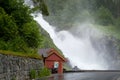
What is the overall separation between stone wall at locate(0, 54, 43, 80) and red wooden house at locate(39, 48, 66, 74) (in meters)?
19.8

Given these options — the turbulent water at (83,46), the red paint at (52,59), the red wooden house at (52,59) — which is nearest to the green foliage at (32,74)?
the red wooden house at (52,59)

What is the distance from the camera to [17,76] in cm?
2866

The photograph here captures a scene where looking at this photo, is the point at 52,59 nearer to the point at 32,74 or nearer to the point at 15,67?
the point at 32,74

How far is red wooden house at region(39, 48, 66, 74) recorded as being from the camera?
181 ft

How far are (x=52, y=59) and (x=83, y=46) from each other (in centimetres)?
4742

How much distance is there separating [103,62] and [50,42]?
1030 inches

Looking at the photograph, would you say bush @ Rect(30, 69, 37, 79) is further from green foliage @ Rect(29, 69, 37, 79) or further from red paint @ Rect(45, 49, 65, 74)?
red paint @ Rect(45, 49, 65, 74)

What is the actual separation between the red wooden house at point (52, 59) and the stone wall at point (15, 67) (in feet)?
65.1

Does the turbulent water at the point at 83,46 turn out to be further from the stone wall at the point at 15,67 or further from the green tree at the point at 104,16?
the stone wall at the point at 15,67

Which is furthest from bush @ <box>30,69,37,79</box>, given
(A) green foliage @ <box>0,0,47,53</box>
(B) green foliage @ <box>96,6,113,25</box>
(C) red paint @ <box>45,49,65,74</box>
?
(B) green foliage @ <box>96,6,113,25</box>

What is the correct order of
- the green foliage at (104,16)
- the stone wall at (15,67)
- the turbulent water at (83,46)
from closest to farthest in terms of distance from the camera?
the stone wall at (15,67), the turbulent water at (83,46), the green foliage at (104,16)

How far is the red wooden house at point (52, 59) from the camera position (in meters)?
55.2

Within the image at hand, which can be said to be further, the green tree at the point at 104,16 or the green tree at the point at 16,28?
the green tree at the point at 104,16

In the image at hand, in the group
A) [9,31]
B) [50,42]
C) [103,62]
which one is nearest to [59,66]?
[50,42]
